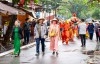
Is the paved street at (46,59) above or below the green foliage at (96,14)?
below

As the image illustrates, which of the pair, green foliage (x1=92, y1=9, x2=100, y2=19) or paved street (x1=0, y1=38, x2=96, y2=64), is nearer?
paved street (x1=0, y1=38, x2=96, y2=64)

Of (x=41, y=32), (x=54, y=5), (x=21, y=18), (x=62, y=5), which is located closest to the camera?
(x=41, y=32)

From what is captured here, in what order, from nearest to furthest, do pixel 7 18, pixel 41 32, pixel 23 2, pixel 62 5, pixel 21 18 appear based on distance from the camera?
pixel 41 32
pixel 23 2
pixel 7 18
pixel 21 18
pixel 62 5

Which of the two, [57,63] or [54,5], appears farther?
[54,5]

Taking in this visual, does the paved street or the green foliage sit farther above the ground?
the green foliage

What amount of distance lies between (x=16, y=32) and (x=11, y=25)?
6.34m

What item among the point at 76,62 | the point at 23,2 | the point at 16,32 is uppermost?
the point at 23,2

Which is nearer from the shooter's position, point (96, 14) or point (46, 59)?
point (46, 59)

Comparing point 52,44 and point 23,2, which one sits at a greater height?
point 23,2

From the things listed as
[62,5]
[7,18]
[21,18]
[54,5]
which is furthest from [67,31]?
[62,5]

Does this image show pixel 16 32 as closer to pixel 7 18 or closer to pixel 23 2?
pixel 23 2

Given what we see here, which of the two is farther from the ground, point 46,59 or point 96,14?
point 96,14

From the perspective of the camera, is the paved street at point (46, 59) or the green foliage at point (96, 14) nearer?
the paved street at point (46, 59)

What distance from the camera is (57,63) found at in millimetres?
15453
